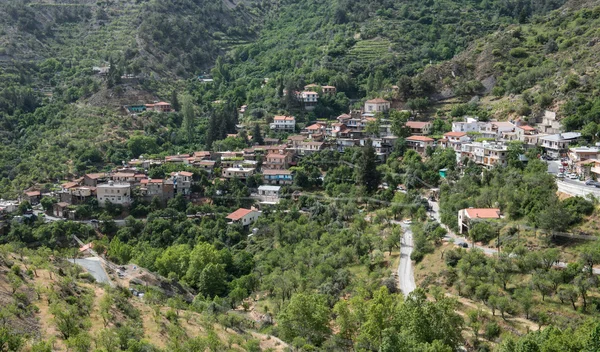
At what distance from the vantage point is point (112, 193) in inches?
1639

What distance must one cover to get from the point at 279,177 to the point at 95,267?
57.2ft

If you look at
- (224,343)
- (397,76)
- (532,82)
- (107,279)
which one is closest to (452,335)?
(224,343)

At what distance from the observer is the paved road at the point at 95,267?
92.0 feet

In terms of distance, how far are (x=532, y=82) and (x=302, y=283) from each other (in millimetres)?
29723

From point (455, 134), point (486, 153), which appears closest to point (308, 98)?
point (455, 134)

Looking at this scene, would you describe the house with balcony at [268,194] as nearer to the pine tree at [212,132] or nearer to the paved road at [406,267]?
the paved road at [406,267]

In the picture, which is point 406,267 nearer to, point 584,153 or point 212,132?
point 584,153

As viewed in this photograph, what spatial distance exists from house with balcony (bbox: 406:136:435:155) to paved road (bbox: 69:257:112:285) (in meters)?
24.8

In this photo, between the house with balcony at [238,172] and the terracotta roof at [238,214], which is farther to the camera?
the house with balcony at [238,172]

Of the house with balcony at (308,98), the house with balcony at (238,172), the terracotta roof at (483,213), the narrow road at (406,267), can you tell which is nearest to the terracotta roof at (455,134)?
the narrow road at (406,267)

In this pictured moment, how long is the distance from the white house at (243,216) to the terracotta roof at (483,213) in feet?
50.4

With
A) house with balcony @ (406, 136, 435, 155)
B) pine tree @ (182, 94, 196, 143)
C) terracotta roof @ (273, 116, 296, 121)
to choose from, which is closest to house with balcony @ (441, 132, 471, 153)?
house with balcony @ (406, 136, 435, 155)

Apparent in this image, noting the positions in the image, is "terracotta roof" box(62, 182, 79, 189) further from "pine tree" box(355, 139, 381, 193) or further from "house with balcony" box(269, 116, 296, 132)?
"pine tree" box(355, 139, 381, 193)

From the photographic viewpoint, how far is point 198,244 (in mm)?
36500
